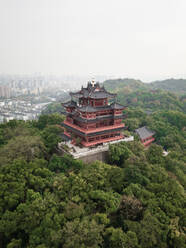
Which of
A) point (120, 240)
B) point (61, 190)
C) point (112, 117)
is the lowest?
point (120, 240)

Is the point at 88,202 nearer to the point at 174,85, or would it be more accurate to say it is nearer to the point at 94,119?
the point at 94,119

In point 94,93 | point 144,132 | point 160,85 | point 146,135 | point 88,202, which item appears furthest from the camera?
point 160,85

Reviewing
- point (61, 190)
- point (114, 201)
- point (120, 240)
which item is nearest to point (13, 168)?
point (61, 190)

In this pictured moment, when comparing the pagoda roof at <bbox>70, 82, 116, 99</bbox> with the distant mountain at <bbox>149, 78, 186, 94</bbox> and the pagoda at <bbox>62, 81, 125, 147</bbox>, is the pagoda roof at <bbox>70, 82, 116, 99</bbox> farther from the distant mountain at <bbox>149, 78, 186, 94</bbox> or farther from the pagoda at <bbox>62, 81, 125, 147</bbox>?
the distant mountain at <bbox>149, 78, 186, 94</bbox>

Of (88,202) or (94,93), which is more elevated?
(94,93)

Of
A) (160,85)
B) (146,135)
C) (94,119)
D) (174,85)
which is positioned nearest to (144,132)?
(146,135)

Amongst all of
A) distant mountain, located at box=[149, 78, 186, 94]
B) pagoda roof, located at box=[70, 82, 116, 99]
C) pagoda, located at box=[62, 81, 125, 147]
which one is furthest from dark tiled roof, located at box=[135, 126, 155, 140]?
distant mountain, located at box=[149, 78, 186, 94]

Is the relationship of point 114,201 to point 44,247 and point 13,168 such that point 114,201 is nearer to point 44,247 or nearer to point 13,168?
point 44,247
